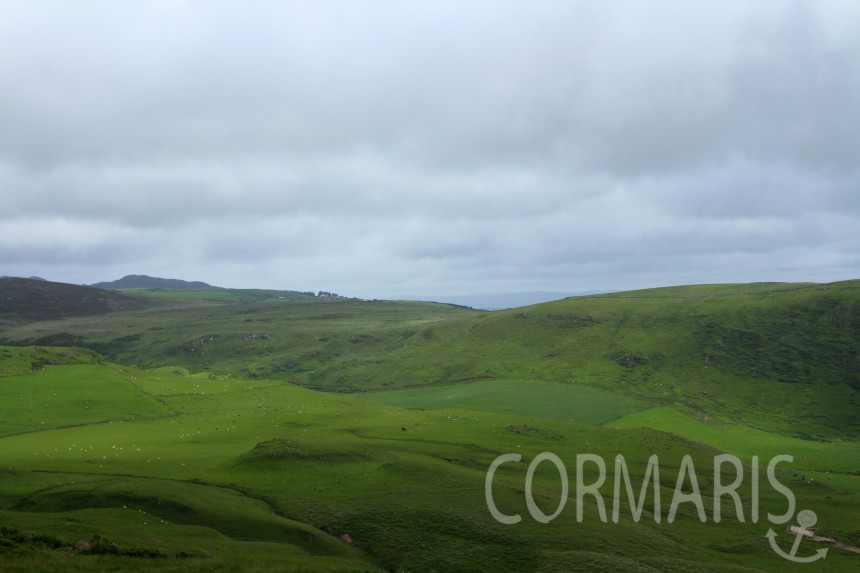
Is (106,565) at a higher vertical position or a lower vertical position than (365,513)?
higher

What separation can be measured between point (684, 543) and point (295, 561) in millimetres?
28715

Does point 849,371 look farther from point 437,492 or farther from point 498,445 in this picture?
point 437,492

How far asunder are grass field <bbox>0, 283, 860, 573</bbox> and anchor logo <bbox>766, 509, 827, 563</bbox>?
731 mm

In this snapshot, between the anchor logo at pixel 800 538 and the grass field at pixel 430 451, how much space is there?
73cm

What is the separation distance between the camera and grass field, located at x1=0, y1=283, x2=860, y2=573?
39469 millimetres

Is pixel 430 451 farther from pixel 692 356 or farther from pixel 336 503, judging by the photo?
pixel 692 356

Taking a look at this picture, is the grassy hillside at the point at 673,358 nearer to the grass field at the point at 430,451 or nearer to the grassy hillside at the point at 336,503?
the grass field at the point at 430,451

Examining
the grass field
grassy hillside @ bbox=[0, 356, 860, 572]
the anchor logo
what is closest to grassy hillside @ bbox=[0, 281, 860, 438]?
the grass field

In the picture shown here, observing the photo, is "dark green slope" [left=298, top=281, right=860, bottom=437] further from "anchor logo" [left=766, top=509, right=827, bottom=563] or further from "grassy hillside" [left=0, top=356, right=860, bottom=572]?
"anchor logo" [left=766, top=509, right=827, bottom=563]

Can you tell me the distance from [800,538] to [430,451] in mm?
35594

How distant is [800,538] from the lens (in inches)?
1929

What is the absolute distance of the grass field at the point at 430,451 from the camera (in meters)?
39.5

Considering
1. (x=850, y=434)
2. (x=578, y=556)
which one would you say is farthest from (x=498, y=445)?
(x=850, y=434)

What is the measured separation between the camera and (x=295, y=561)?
34938 mm
